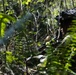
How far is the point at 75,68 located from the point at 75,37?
1.74 m

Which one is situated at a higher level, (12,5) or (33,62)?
(12,5)

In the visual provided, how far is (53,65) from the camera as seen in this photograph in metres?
1.74

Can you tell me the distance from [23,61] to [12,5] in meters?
6.36

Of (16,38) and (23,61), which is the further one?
(16,38)

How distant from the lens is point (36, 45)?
5.50 metres

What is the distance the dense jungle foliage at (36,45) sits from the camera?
141 cm

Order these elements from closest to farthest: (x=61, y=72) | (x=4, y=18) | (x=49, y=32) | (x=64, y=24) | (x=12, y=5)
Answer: (x=4, y=18)
(x=61, y=72)
(x=64, y=24)
(x=49, y=32)
(x=12, y=5)

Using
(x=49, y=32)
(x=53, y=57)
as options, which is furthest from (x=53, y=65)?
(x=49, y=32)

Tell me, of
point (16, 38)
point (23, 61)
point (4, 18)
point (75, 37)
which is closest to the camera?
point (4, 18)

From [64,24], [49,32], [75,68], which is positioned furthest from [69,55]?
[49,32]

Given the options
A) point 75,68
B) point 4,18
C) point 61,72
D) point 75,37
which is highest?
point 4,18

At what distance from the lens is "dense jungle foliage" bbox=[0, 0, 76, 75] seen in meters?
1.41

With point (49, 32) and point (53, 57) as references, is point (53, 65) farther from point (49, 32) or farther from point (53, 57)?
point (49, 32)

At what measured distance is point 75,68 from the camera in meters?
3.17
